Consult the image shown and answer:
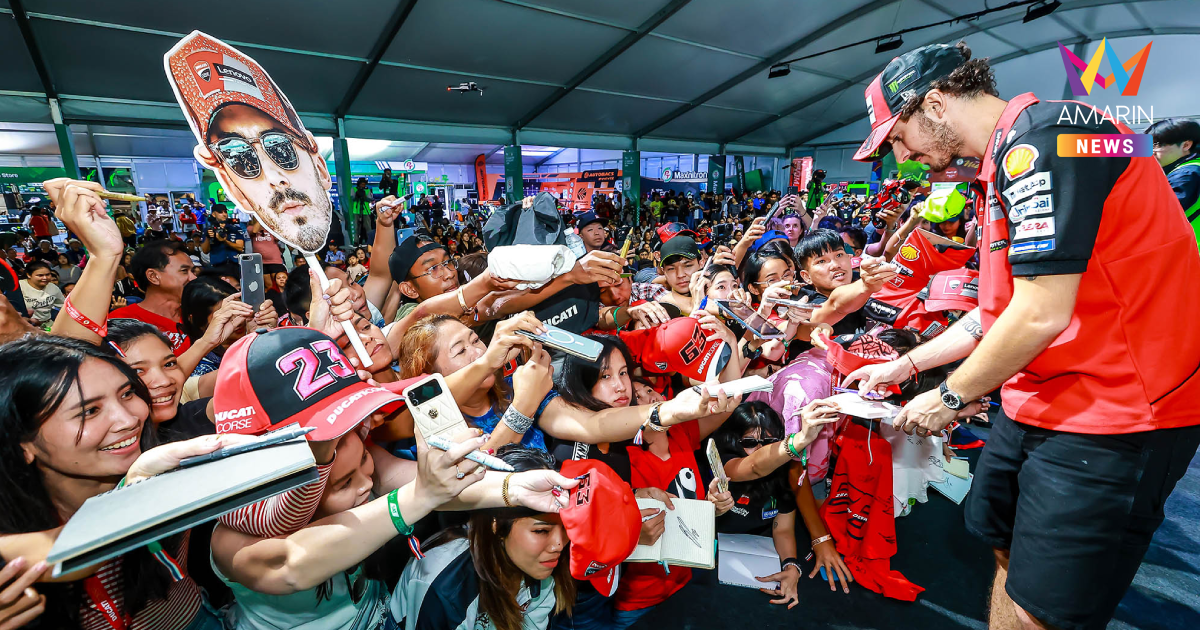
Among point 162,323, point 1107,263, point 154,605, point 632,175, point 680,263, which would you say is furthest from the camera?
point 632,175

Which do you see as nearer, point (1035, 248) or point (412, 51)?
point (1035, 248)

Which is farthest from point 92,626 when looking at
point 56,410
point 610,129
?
point 610,129

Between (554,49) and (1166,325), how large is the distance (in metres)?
9.30

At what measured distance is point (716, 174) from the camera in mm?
15859

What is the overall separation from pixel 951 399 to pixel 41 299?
7.16 m

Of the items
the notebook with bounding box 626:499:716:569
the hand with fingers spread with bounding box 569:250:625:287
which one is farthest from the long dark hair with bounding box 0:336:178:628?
the hand with fingers spread with bounding box 569:250:625:287

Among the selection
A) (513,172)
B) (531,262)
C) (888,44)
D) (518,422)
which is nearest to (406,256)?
(531,262)

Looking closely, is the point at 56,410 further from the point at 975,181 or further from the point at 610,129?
the point at 610,129

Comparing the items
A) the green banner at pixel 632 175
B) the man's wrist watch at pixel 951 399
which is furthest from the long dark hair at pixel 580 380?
the green banner at pixel 632 175

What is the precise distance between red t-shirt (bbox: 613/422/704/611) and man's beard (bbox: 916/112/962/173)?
4.47ft

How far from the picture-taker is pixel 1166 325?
123 cm

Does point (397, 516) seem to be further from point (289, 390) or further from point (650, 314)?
point (650, 314)

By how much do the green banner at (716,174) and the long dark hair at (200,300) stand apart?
1481 centimetres

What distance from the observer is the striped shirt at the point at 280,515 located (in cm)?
111
